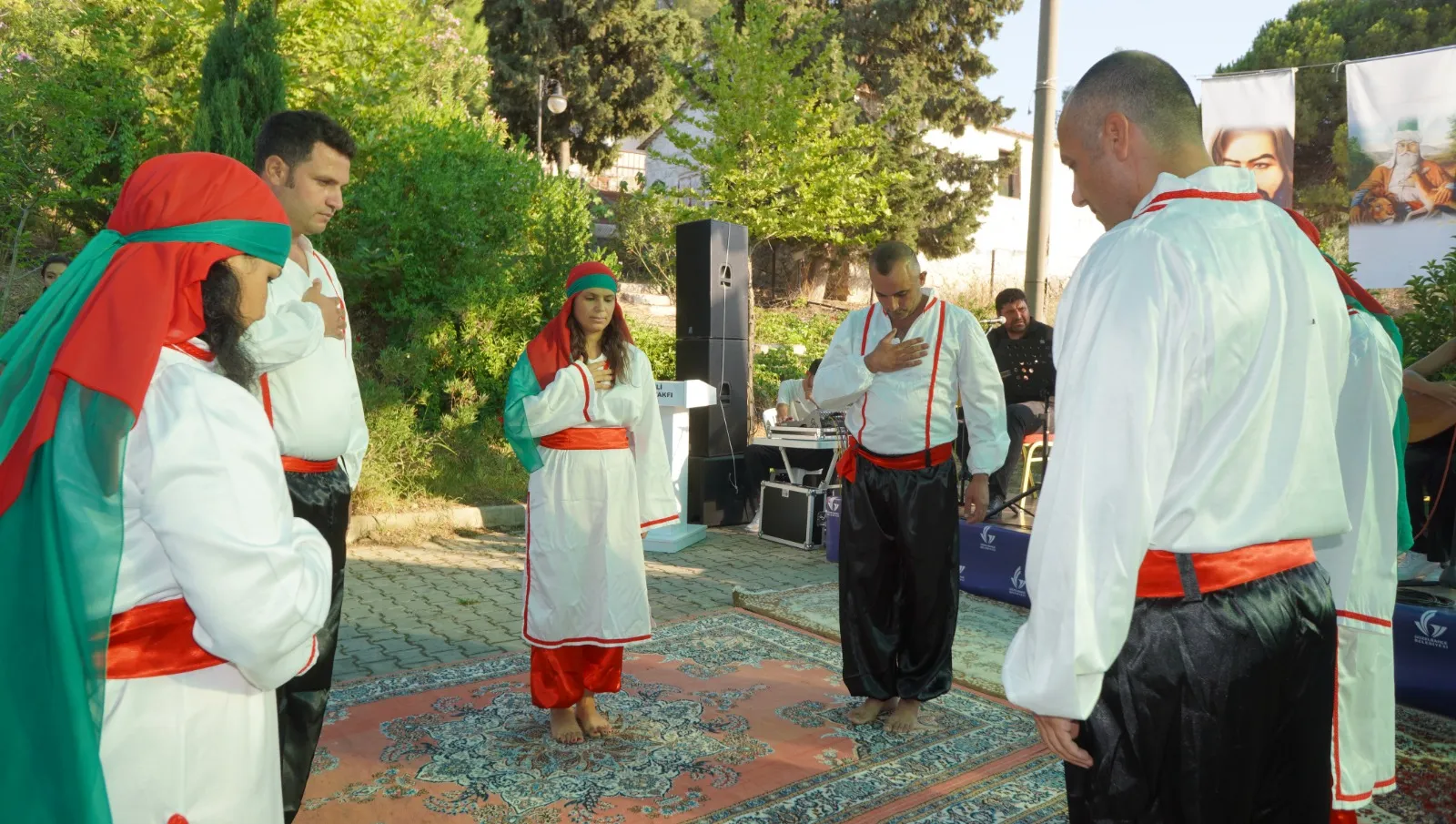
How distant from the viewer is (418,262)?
9820 mm

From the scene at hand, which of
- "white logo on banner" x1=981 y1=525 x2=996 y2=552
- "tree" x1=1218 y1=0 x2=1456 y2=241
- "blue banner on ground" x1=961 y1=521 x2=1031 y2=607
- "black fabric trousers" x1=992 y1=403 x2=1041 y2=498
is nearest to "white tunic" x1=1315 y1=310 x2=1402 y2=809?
"blue banner on ground" x1=961 y1=521 x2=1031 y2=607

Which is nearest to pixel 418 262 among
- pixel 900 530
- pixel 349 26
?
pixel 349 26

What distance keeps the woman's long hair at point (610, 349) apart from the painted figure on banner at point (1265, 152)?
8.86m

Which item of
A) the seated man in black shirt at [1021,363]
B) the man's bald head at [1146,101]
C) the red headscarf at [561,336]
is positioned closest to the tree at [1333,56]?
the seated man in black shirt at [1021,363]

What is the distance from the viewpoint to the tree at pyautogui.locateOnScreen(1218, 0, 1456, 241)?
21.8m

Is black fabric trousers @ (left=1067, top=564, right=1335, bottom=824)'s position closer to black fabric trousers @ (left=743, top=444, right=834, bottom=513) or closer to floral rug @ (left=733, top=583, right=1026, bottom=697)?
floral rug @ (left=733, top=583, right=1026, bottom=697)

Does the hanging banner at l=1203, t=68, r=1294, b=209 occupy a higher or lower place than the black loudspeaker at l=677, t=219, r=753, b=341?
higher

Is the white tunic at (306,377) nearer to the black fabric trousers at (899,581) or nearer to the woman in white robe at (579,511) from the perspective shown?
the woman in white robe at (579,511)

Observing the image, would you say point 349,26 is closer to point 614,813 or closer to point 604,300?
point 604,300

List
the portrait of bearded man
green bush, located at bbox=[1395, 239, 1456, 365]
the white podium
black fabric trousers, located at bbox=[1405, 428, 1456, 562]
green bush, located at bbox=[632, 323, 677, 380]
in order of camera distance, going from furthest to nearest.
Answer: green bush, located at bbox=[632, 323, 677, 380] < the portrait of bearded man < the white podium < green bush, located at bbox=[1395, 239, 1456, 365] < black fabric trousers, located at bbox=[1405, 428, 1456, 562]

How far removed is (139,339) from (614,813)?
95.9 inches

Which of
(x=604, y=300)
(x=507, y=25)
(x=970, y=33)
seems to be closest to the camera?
(x=604, y=300)

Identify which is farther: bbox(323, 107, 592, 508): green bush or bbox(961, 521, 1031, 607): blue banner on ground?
bbox(323, 107, 592, 508): green bush

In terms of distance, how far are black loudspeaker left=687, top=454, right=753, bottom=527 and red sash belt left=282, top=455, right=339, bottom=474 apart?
19.3ft
